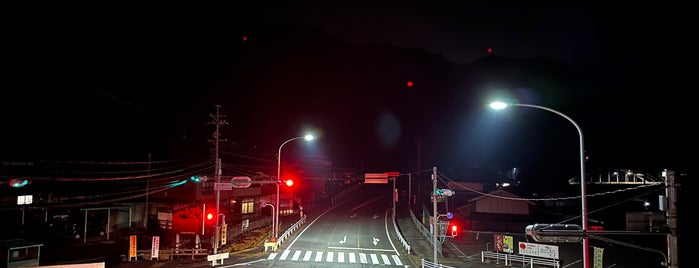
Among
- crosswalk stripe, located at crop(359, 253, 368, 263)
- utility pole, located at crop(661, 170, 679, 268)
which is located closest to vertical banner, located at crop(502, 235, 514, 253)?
crosswalk stripe, located at crop(359, 253, 368, 263)

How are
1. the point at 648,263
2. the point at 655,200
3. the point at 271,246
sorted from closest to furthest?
the point at 648,263 → the point at 271,246 → the point at 655,200

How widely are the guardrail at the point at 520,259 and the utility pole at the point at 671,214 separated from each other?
17.0 meters

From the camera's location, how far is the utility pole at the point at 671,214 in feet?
31.9

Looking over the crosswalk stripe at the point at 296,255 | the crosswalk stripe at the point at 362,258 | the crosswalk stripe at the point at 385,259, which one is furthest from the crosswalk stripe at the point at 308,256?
the crosswalk stripe at the point at 385,259

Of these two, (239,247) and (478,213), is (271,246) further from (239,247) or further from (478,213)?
(478,213)

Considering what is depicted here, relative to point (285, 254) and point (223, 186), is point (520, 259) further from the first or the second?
point (223, 186)

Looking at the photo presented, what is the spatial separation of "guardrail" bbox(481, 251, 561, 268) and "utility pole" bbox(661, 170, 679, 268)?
17.0m

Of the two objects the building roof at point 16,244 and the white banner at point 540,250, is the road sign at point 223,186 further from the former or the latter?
the white banner at point 540,250

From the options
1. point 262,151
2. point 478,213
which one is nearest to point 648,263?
point 478,213

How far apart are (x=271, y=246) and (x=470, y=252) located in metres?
15.9

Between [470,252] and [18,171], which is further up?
[18,171]

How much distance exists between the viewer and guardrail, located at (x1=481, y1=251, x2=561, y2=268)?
84.8ft

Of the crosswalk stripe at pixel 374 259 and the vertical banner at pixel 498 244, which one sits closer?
the vertical banner at pixel 498 244

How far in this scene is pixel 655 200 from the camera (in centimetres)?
5031
